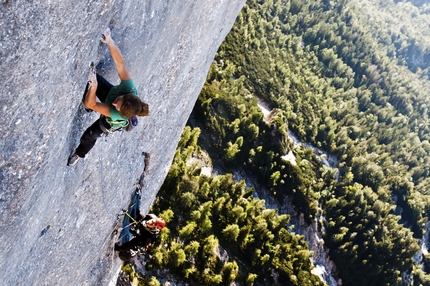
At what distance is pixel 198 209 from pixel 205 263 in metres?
4.77

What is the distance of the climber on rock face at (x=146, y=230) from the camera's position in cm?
1184


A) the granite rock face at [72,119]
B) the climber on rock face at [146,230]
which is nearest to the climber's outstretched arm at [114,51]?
the granite rock face at [72,119]

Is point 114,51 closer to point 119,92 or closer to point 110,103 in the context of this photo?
point 119,92

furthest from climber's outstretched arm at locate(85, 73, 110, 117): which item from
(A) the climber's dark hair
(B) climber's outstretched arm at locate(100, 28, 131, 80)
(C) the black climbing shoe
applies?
(C) the black climbing shoe

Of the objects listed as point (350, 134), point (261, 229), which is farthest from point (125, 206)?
point (350, 134)

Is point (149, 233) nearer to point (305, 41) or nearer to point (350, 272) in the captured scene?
point (350, 272)

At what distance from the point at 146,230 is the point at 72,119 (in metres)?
5.60

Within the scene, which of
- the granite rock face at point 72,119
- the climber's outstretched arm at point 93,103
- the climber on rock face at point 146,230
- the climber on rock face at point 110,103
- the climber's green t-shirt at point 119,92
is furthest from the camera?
the climber on rock face at point 146,230

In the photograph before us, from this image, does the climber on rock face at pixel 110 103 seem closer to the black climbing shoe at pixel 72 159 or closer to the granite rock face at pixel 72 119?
the black climbing shoe at pixel 72 159

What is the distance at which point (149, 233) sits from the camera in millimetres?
12188

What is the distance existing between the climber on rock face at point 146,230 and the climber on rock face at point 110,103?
164 inches

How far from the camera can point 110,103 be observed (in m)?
7.61

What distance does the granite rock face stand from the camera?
587cm

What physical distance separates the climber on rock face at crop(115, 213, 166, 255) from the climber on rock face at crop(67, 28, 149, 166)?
4.16 metres
